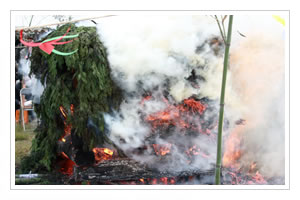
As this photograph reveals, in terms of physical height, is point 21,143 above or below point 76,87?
below

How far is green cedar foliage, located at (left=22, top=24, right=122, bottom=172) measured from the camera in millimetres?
3459

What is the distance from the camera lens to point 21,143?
3.48 meters

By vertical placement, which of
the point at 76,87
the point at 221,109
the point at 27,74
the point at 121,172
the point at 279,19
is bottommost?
the point at 121,172

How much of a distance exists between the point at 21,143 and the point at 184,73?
1.81 meters

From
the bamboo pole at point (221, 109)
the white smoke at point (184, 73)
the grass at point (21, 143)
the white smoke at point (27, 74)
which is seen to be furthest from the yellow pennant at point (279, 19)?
the grass at point (21, 143)

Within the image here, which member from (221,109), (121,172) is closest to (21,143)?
(121,172)

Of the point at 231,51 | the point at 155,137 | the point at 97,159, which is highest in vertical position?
the point at 231,51

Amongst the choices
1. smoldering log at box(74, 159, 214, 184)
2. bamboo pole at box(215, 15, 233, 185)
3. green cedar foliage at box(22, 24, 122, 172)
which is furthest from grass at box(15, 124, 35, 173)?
bamboo pole at box(215, 15, 233, 185)

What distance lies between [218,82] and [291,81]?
0.74 metres

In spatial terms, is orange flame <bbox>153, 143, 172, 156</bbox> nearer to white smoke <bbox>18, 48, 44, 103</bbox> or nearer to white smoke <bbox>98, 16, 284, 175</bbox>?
white smoke <bbox>98, 16, 284, 175</bbox>

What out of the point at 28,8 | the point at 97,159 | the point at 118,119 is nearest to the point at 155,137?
the point at 118,119

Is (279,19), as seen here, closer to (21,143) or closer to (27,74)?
(27,74)
